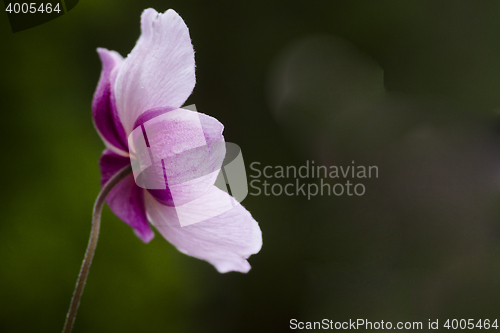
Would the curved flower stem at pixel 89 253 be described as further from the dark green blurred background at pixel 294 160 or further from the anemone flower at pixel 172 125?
the dark green blurred background at pixel 294 160

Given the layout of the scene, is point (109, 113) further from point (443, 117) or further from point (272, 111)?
point (443, 117)

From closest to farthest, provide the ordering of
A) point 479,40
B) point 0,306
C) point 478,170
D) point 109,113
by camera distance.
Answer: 1. point 109,113
2. point 0,306
3. point 478,170
4. point 479,40

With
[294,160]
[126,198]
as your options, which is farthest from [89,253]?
[294,160]

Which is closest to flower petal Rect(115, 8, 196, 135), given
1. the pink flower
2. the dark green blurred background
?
the pink flower

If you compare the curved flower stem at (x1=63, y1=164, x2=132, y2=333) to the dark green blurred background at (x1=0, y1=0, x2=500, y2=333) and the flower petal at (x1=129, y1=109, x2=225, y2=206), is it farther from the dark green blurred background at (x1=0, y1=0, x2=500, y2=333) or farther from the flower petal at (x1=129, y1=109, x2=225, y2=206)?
the dark green blurred background at (x1=0, y1=0, x2=500, y2=333)

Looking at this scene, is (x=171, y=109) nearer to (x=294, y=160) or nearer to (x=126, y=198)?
(x=126, y=198)

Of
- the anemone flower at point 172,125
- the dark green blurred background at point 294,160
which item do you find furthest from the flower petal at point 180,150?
the dark green blurred background at point 294,160

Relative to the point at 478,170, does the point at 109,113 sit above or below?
below

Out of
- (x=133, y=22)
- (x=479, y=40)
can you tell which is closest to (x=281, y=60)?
(x=133, y=22)
